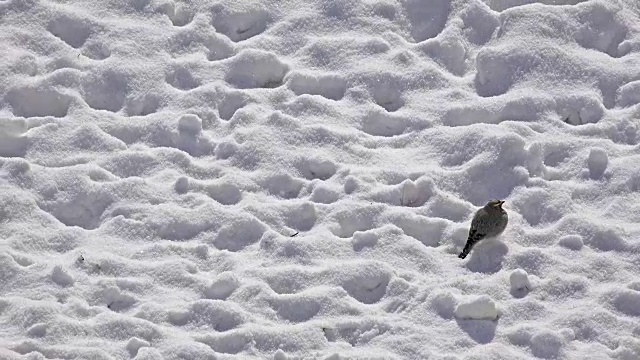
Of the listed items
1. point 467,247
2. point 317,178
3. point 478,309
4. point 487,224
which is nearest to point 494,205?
point 487,224

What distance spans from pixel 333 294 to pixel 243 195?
83 centimetres

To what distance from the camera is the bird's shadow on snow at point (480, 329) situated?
6012mm

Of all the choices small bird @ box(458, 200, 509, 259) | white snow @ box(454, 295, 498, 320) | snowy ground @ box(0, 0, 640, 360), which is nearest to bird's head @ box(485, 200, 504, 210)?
small bird @ box(458, 200, 509, 259)

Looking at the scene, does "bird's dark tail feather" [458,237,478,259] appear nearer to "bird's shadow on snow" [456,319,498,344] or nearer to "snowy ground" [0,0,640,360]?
"snowy ground" [0,0,640,360]

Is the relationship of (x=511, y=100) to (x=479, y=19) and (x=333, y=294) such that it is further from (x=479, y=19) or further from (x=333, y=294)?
(x=333, y=294)

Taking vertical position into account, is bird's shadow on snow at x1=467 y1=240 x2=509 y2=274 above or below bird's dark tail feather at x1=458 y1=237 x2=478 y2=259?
below

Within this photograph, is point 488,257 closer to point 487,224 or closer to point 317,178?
point 487,224

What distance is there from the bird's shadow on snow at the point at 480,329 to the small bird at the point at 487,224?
0.43 m

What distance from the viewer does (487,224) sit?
6.32 m

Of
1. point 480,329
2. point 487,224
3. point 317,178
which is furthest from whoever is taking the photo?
point 317,178

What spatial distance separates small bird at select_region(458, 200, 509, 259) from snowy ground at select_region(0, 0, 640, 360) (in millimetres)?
87

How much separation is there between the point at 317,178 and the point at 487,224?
3.25ft

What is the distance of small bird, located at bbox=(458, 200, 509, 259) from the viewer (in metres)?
6.32

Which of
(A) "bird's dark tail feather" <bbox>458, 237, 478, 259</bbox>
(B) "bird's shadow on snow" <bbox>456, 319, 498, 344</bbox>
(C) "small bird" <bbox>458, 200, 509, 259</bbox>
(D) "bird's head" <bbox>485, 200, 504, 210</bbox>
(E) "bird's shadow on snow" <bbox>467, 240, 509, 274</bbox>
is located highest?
(D) "bird's head" <bbox>485, 200, 504, 210</bbox>
